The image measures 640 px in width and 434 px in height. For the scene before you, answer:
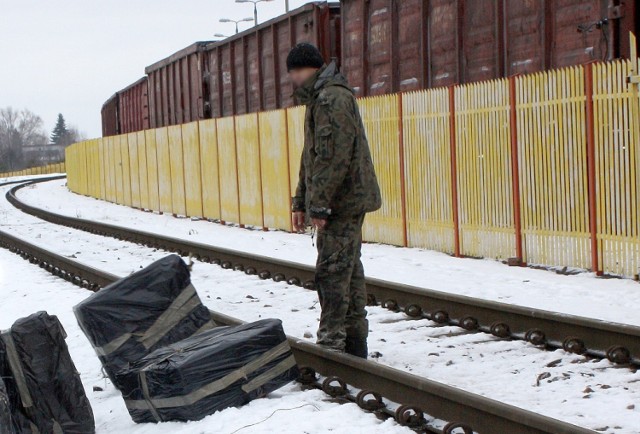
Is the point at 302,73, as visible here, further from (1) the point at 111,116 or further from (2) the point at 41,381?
(1) the point at 111,116

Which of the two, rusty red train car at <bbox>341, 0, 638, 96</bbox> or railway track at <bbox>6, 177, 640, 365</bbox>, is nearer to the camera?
railway track at <bbox>6, 177, 640, 365</bbox>

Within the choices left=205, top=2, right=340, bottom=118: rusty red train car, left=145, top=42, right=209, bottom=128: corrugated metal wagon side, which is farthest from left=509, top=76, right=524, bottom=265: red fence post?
left=145, top=42, right=209, bottom=128: corrugated metal wagon side

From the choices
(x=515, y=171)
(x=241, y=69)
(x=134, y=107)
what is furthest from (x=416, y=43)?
(x=134, y=107)

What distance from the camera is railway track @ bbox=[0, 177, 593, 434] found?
4754 mm

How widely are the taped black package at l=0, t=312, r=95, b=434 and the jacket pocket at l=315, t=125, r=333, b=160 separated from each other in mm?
1846

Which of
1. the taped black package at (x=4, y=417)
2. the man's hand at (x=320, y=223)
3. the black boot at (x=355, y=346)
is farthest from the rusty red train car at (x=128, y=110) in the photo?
the taped black package at (x=4, y=417)

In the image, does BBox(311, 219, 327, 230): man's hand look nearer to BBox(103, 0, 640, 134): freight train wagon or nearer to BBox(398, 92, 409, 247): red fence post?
BBox(103, 0, 640, 134): freight train wagon

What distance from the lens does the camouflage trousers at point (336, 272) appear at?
6.47 meters

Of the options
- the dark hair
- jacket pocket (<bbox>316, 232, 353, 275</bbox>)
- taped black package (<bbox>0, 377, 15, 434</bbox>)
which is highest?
the dark hair

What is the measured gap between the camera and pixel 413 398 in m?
5.55

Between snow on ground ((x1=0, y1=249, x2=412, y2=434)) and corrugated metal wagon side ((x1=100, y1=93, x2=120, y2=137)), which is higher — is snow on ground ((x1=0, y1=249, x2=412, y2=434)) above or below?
below

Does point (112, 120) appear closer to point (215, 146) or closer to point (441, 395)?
point (215, 146)

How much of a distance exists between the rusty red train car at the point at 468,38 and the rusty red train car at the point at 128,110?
19.6 meters

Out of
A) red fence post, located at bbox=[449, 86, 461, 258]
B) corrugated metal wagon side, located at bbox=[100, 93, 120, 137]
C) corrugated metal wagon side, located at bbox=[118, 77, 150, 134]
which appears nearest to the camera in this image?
red fence post, located at bbox=[449, 86, 461, 258]
